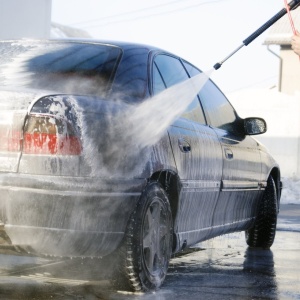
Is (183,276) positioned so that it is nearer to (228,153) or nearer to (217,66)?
(228,153)

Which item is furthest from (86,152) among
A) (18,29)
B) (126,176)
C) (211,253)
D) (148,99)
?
(18,29)

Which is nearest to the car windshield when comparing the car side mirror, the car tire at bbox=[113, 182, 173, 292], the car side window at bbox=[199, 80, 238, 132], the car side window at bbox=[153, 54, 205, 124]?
the car side window at bbox=[153, 54, 205, 124]

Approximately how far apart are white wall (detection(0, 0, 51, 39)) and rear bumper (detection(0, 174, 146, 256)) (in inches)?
472

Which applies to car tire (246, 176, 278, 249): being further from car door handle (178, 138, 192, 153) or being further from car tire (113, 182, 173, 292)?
car tire (113, 182, 173, 292)

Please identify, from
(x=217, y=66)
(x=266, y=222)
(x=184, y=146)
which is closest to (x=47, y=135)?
(x=184, y=146)

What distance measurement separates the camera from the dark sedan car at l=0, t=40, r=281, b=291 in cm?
525

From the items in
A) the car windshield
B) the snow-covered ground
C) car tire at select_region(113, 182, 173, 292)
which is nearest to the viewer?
car tire at select_region(113, 182, 173, 292)

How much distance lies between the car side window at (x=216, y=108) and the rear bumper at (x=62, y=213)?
2110mm

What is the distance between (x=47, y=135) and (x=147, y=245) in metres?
1.09

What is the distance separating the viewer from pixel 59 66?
6.14m

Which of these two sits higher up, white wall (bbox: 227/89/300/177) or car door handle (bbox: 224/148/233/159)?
white wall (bbox: 227/89/300/177)

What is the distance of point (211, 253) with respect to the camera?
28.6ft

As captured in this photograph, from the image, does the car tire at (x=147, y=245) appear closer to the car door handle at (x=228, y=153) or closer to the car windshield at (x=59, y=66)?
the car windshield at (x=59, y=66)

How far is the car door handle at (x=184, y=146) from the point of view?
6335mm
